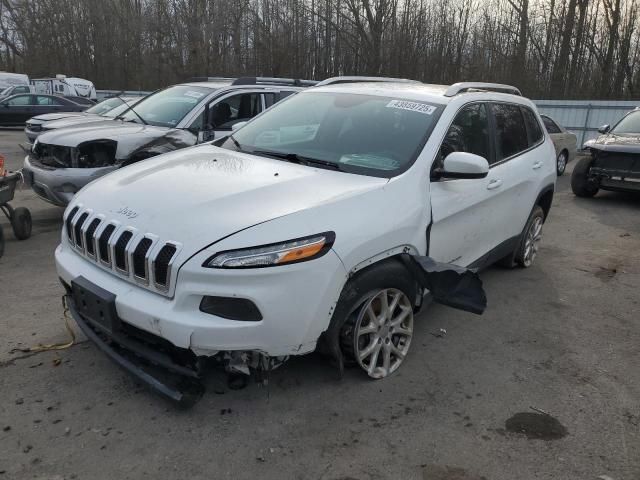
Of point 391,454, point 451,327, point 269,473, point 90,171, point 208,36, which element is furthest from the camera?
point 208,36

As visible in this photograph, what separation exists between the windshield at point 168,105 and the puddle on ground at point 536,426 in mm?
5700

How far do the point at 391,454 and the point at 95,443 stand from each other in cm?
153

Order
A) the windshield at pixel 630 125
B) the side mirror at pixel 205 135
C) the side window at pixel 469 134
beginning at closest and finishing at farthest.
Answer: the side window at pixel 469 134 < the side mirror at pixel 205 135 < the windshield at pixel 630 125

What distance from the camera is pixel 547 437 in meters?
2.96

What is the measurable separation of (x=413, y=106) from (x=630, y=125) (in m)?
8.01

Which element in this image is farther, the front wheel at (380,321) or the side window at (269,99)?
the side window at (269,99)

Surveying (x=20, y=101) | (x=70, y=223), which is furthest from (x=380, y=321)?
(x=20, y=101)

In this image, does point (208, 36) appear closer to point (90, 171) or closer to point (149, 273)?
point (90, 171)

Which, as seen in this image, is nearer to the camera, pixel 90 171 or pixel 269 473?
pixel 269 473

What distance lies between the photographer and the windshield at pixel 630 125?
9812mm

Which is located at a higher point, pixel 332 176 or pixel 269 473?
pixel 332 176

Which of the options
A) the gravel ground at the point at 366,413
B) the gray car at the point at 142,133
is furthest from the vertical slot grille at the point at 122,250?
the gray car at the point at 142,133

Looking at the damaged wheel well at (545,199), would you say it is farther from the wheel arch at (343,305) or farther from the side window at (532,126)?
the wheel arch at (343,305)

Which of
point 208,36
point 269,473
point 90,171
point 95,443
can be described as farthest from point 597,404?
point 208,36
